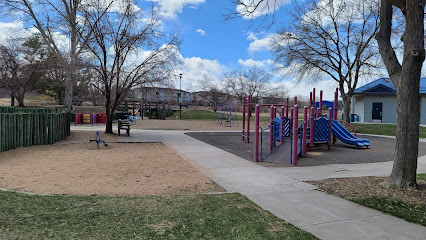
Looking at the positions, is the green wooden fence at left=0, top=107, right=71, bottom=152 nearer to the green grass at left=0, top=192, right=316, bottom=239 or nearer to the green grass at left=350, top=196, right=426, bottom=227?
the green grass at left=0, top=192, right=316, bottom=239

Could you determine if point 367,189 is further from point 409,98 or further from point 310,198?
point 409,98

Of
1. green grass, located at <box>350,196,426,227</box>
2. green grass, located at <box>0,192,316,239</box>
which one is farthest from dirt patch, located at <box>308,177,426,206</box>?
green grass, located at <box>0,192,316,239</box>

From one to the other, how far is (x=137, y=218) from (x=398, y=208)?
440 centimetres

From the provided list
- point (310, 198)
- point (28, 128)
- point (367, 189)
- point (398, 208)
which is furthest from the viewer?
point (28, 128)

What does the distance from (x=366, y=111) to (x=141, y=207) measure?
36.0 meters

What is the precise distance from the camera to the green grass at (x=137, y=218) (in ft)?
12.0

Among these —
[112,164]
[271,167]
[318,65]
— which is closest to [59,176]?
[112,164]

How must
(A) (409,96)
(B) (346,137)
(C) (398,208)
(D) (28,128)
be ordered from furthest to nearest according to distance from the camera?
(B) (346,137)
(D) (28,128)
(A) (409,96)
(C) (398,208)

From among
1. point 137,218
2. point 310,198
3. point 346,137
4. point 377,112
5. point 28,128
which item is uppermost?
point 377,112

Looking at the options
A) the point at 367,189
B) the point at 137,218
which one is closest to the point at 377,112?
the point at 367,189

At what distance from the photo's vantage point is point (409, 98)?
6.21 meters

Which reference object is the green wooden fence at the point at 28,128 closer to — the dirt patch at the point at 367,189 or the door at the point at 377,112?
the dirt patch at the point at 367,189

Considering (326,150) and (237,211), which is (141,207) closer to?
(237,211)

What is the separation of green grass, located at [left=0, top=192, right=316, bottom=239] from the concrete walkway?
0.45 meters
